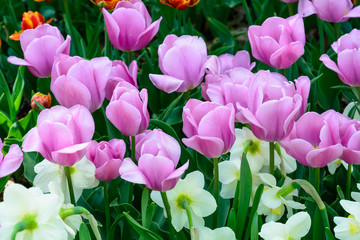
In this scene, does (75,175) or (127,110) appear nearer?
(127,110)

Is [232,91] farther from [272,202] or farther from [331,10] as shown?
[331,10]

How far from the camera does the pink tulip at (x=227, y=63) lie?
147 centimetres

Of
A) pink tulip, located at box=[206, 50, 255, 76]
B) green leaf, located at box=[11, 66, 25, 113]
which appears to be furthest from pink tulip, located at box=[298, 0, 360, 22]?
green leaf, located at box=[11, 66, 25, 113]

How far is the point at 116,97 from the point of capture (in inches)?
47.4

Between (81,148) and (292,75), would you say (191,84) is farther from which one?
(292,75)

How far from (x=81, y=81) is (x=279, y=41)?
487mm

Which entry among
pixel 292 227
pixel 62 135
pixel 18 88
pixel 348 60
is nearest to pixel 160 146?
pixel 62 135

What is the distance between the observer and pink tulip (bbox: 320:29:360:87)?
1.42 meters

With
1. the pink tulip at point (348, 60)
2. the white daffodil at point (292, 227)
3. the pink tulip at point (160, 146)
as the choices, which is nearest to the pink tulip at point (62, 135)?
the pink tulip at point (160, 146)

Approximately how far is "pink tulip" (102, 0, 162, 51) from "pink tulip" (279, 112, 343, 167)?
572mm

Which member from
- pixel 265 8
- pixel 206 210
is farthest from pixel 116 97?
pixel 265 8

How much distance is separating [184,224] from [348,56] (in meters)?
0.55

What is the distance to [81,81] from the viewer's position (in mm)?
1291

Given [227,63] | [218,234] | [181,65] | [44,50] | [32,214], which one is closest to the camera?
[32,214]
